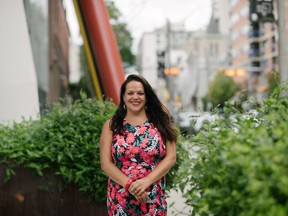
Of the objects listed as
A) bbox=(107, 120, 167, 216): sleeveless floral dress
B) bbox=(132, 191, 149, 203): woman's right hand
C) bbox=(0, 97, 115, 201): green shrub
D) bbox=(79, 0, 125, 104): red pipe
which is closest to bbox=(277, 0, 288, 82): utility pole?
bbox=(79, 0, 125, 104): red pipe

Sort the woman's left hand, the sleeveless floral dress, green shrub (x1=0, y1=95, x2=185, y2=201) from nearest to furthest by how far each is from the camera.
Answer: the woman's left hand < the sleeveless floral dress < green shrub (x1=0, y1=95, x2=185, y2=201)

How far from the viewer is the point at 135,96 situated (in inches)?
152

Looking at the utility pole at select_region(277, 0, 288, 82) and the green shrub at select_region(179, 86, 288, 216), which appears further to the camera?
the utility pole at select_region(277, 0, 288, 82)

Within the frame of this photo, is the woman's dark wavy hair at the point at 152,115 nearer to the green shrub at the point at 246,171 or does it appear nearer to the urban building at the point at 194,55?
the green shrub at the point at 246,171

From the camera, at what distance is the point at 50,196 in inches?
232

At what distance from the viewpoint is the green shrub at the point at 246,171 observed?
7.28 ft

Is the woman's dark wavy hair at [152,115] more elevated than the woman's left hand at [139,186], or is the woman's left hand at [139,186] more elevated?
the woman's dark wavy hair at [152,115]

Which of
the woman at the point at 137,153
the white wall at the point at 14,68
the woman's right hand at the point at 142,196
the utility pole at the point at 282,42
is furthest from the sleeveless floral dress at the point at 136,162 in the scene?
the white wall at the point at 14,68

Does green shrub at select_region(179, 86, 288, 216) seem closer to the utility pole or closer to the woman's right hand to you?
the woman's right hand

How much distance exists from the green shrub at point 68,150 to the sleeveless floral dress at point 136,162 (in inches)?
76.6

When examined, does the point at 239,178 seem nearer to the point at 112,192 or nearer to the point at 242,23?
the point at 112,192

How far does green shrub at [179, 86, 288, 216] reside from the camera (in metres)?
2.22

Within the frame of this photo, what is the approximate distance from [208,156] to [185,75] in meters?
129

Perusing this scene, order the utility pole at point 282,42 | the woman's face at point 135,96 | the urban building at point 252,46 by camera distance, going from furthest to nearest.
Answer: the urban building at point 252,46, the utility pole at point 282,42, the woman's face at point 135,96
